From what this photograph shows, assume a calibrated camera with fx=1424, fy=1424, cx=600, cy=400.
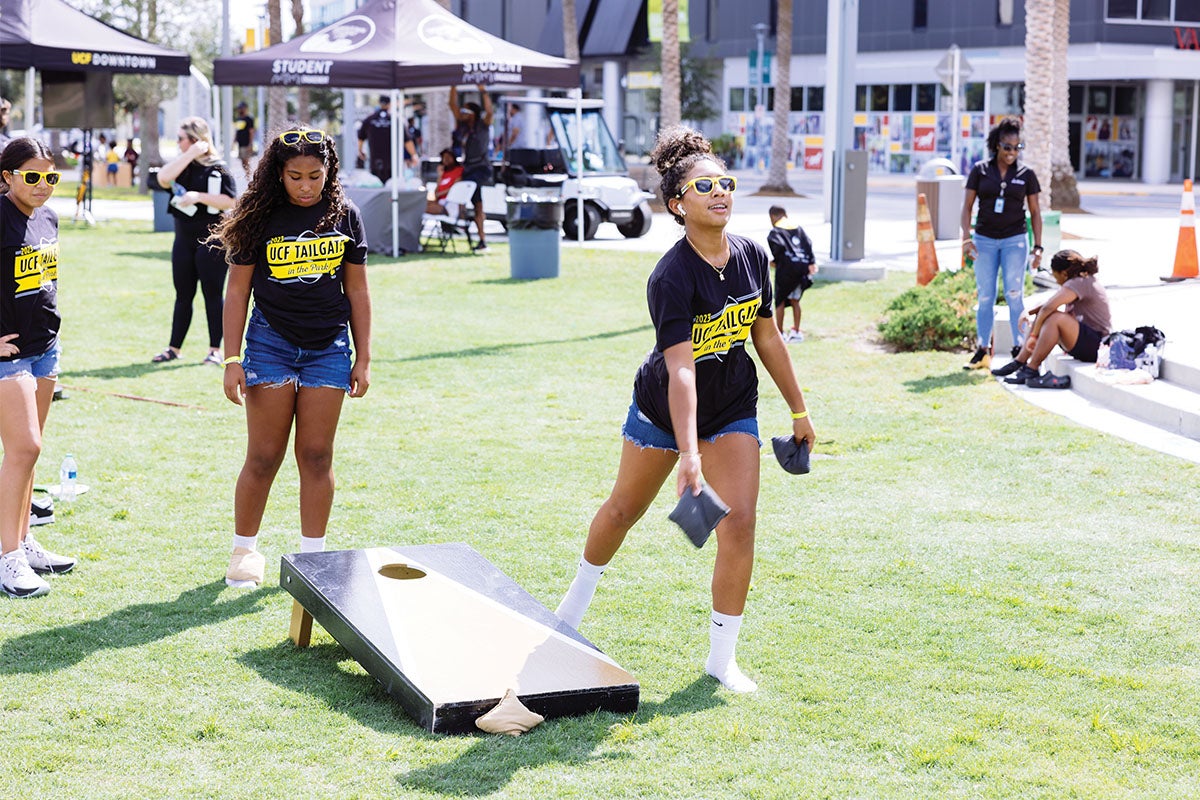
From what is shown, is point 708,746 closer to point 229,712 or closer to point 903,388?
point 229,712

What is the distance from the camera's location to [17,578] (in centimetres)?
560

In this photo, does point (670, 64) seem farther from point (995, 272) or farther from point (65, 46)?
point (995, 272)

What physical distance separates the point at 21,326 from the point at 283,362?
1.05m

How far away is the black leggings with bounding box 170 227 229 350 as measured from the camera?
1095 centimetres

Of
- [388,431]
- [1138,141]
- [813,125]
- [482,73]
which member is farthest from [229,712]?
[813,125]

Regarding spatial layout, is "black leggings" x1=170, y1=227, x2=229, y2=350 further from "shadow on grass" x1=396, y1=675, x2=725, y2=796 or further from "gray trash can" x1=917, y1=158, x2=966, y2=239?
"gray trash can" x1=917, y1=158, x2=966, y2=239

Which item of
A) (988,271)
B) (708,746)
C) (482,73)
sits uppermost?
(482,73)

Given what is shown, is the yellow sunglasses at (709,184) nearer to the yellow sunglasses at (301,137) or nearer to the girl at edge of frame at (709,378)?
the girl at edge of frame at (709,378)

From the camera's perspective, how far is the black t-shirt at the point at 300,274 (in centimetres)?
539

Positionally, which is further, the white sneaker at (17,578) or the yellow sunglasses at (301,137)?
the white sneaker at (17,578)

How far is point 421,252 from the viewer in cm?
2062

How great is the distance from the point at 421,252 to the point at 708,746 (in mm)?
16934

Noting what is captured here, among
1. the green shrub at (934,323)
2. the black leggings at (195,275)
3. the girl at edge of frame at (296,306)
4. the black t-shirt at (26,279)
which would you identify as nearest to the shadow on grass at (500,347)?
the black leggings at (195,275)

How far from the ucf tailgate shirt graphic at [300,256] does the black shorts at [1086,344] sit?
7.09 metres
